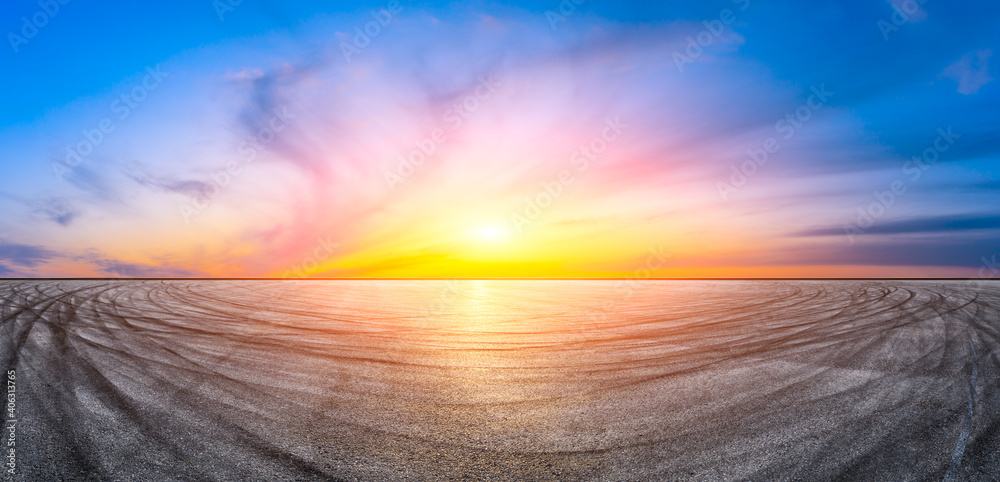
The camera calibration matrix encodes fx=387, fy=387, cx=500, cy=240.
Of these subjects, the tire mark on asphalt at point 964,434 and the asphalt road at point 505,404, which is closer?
the tire mark on asphalt at point 964,434

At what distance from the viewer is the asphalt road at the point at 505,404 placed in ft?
13.4

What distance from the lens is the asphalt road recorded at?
4.08 meters

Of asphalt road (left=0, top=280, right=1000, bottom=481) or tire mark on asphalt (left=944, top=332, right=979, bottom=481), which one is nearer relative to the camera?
tire mark on asphalt (left=944, top=332, right=979, bottom=481)

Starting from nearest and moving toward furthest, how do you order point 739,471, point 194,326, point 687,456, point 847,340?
point 739,471 < point 687,456 < point 847,340 < point 194,326

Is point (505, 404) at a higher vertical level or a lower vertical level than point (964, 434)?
higher

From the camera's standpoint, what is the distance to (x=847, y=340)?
33.9 feet

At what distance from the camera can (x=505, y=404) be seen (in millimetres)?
5895

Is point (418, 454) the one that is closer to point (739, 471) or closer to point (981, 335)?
point (739, 471)

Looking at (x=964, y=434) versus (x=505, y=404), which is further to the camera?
→ (x=505, y=404)

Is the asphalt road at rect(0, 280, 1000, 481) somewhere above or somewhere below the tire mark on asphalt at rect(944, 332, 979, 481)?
above

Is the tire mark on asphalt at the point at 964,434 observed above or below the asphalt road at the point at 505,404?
below

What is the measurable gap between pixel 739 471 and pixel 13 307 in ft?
89.8

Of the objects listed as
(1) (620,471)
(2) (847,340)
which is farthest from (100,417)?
(2) (847,340)

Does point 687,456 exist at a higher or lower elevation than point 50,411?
lower
